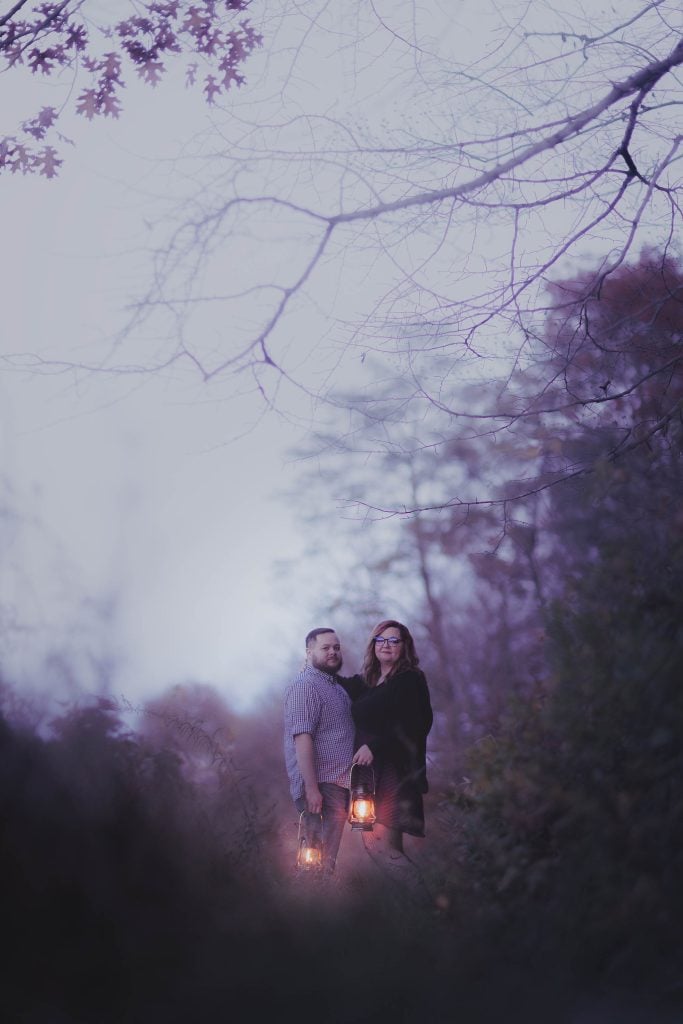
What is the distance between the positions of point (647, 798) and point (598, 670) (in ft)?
1.49

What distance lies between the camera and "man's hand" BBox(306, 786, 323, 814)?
5332mm

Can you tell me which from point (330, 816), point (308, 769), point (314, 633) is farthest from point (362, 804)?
point (314, 633)

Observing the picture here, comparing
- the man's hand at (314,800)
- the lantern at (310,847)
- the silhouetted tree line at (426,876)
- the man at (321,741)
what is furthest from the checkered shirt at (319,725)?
the silhouetted tree line at (426,876)

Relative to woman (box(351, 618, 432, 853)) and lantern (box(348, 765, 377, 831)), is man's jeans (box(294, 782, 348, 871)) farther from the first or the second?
woman (box(351, 618, 432, 853))

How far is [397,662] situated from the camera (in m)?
5.69

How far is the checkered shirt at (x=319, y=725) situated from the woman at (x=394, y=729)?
0.08m

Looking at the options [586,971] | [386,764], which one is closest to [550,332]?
[386,764]

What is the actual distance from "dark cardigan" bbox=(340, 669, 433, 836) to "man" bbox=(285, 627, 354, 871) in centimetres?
11

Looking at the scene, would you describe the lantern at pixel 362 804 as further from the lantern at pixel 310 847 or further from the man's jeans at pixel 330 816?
the lantern at pixel 310 847

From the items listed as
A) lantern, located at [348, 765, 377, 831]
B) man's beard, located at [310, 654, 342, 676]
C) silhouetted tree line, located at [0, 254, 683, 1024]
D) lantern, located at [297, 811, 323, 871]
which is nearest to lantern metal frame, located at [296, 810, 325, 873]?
lantern, located at [297, 811, 323, 871]

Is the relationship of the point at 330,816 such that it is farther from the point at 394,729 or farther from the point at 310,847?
the point at 394,729

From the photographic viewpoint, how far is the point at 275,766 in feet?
18.7

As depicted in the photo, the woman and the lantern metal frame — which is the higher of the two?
the woman

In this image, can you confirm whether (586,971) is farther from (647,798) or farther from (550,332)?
(550,332)
